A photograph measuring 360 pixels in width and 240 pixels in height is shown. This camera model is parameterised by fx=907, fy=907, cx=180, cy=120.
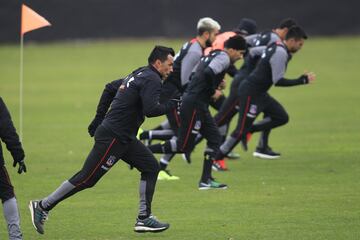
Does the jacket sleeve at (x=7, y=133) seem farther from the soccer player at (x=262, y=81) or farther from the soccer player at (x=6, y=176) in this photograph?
the soccer player at (x=262, y=81)

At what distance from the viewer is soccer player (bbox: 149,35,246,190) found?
1372 cm

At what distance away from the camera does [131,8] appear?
42844 mm

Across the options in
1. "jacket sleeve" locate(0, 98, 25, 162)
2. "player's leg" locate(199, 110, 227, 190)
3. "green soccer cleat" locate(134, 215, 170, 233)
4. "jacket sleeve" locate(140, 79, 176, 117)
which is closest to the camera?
"jacket sleeve" locate(0, 98, 25, 162)

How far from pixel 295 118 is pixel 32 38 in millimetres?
23640

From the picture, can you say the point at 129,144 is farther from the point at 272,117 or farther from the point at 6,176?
the point at 272,117

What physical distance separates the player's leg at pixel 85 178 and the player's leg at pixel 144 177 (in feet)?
0.92

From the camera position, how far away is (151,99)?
10625 mm

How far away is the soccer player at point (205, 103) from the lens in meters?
13.7

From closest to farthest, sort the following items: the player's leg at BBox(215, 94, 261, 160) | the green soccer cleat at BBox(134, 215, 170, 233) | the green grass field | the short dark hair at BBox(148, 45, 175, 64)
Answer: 1. the green soccer cleat at BBox(134, 215, 170, 233)
2. the short dark hair at BBox(148, 45, 175, 64)
3. the green grass field
4. the player's leg at BBox(215, 94, 261, 160)

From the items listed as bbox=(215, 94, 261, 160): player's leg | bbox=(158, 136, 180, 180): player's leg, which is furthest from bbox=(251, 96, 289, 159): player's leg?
bbox=(158, 136, 180, 180): player's leg

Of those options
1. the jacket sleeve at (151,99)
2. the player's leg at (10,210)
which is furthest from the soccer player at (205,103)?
the player's leg at (10,210)

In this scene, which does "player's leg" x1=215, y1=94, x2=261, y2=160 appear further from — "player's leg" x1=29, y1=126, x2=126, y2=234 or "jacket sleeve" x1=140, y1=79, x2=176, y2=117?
"player's leg" x1=29, y1=126, x2=126, y2=234

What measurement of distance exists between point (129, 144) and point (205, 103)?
3.39 metres

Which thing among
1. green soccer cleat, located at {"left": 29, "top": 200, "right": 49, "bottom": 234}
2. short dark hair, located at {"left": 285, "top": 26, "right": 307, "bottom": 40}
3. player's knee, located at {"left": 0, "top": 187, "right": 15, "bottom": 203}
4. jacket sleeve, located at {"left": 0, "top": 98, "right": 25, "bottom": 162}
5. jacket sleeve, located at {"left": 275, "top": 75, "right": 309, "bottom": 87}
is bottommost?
green soccer cleat, located at {"left": 29, "top": 200, "right": 49, "bottom": 234}
